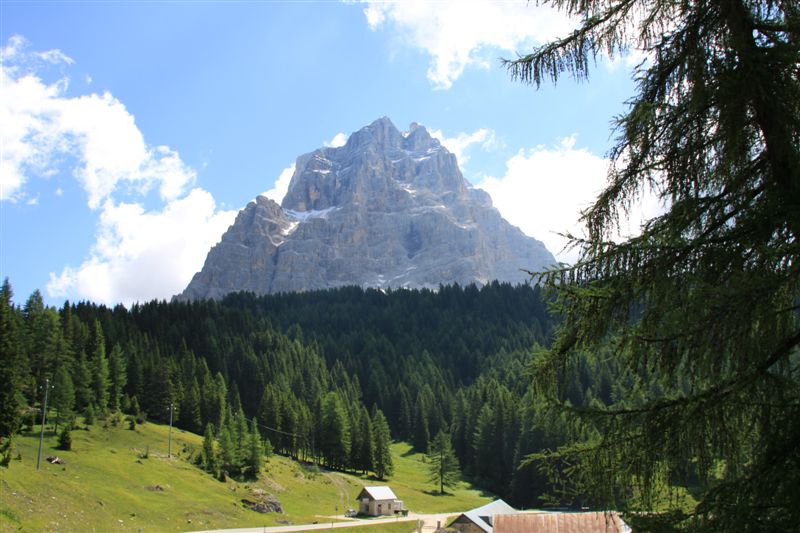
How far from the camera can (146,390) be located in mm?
104500

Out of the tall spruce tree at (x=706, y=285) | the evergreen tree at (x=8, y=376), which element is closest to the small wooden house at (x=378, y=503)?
the evergreen tree at (x=8, y=376)

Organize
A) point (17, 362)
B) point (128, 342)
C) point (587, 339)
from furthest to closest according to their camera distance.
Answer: point (128, 342) < point (17, 362) < point (587, 339)

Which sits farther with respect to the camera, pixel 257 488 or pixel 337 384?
pixel 337 384

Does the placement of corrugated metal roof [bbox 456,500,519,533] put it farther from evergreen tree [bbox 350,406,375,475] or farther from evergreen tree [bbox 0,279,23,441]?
evergreen tree [bbox 350,406,375,475]

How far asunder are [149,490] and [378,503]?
23.7 metres

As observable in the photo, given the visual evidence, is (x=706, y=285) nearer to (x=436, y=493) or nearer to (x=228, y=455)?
(x=228, y=455)

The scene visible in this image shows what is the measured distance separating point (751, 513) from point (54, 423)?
3248 inches

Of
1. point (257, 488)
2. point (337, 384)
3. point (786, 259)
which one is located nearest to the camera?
point (786, 259)

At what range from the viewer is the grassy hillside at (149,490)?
4519cm

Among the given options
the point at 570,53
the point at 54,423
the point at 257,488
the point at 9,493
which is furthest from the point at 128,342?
the point at 570,53

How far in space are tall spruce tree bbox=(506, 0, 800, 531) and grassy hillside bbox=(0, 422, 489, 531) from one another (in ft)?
125

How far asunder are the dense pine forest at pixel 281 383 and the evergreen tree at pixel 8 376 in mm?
127

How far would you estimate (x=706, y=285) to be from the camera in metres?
6.05

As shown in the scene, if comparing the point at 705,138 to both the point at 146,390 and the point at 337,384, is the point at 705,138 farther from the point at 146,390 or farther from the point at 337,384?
the point at 337,384
